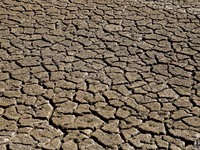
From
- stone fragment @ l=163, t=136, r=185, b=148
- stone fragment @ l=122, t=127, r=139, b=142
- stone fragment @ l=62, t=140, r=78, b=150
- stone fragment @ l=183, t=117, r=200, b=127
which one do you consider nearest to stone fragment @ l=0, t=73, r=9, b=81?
stone fragment @ l=62, t=140, r=78, b=150

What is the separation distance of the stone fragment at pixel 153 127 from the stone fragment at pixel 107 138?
9.0 inches

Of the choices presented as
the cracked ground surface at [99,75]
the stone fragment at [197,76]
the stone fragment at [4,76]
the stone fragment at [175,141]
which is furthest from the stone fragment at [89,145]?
the stone fragment at [197,76]

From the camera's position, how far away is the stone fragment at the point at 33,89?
2.97 m

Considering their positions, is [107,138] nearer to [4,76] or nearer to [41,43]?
[4,76]

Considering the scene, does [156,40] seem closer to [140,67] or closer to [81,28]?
[140,67]

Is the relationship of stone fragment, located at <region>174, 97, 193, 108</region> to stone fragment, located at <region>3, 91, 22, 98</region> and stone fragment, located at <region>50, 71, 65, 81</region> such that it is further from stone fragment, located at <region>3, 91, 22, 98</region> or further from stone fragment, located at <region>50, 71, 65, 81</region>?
stone fragment, located at <region>3, 91, 22, 98</region>

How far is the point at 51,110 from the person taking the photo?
9.14 ft

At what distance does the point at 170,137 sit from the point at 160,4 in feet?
8.55

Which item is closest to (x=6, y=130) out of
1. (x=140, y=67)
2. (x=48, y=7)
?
(x=140, y=67)

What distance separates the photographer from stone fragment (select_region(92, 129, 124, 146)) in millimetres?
2495

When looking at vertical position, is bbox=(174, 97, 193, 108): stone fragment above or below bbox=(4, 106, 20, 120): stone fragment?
above

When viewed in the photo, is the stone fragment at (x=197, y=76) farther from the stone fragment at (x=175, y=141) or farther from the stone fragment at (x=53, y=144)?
the stone fragment at (x=53, y=144)

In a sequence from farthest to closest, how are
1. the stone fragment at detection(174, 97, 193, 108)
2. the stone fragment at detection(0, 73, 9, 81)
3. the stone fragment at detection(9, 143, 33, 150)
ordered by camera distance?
the stone fragment at detection(0, 73, 9, 81)
the stone fragment at detection(174, 97, 193, 108)
the stone fragment at detection(9, 143, 33, 150)

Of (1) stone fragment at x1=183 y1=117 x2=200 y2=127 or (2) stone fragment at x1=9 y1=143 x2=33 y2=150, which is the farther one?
(1) stone fragment at x1=183 y1=117 x2=200 y2=127
